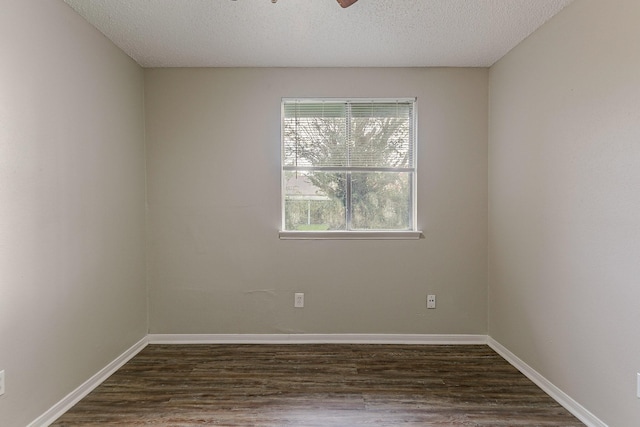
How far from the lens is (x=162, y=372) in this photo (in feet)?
8.13

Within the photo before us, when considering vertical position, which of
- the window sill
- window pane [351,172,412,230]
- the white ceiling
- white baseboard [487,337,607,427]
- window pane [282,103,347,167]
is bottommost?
white baseboard [487,337,607,427]

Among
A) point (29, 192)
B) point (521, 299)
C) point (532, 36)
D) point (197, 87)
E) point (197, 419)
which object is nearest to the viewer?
point (29, 192)

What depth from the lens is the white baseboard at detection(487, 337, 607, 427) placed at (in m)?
1.90

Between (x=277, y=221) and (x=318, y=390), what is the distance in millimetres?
1395

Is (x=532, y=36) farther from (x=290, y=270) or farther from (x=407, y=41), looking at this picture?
(x=290, y=270)

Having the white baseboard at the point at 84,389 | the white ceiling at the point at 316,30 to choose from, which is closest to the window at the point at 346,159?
the white ceiling at the point at 316,30

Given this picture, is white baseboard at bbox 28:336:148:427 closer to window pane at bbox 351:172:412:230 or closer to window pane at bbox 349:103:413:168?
window pane at bbox 351:172:412:230

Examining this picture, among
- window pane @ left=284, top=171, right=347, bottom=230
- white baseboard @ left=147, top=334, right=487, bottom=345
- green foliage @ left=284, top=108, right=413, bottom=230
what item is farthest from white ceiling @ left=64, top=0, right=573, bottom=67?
white baseboard @ left=147, top=334, right=487, bottom=345

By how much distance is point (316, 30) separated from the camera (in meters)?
2.33

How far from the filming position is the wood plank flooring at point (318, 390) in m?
1.94

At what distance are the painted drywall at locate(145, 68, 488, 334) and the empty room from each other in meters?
0.02

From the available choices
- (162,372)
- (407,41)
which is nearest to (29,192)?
(162,372)

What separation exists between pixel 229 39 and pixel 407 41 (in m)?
1.31

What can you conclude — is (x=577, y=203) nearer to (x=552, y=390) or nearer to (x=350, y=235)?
(x=552, y=390)
